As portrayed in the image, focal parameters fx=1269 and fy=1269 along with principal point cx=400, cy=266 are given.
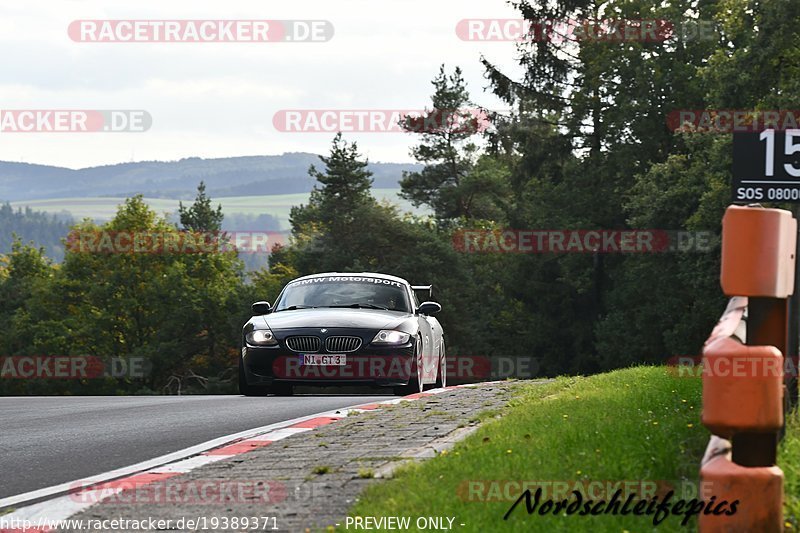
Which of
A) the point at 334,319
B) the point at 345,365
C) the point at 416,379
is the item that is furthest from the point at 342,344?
the point at 416,379

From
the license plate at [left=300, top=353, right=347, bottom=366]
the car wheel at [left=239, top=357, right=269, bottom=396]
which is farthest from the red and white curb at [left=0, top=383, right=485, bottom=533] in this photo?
the car wheel at [left=239, top=357, right=269, bottom=396]

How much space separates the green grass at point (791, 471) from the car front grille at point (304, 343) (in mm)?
8567

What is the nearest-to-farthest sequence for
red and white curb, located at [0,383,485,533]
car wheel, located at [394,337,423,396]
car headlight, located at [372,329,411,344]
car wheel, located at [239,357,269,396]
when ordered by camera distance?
red and white curb, located at [0,383,485,533] → car headlight, located at [372,329,411,344] → car wheel, located at [394,337,423,396] → car wheel, located at [239,357,269,396]

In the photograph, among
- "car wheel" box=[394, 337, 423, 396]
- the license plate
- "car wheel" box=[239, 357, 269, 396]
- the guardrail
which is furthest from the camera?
"car wheel" box=[239, 357, 269, 396]

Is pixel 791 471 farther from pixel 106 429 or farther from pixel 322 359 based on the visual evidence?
pixel 322 359

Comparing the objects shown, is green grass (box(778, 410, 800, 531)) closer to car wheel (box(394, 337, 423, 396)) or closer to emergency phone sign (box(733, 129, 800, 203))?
emergency phone sign (box(733, 129, 800, 203))

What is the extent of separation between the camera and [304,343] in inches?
605

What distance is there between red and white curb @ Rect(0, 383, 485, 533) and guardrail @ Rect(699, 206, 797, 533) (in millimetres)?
3162

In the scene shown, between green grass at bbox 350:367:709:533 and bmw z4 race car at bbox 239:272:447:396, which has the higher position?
green grass at bbox 350:367:709:533

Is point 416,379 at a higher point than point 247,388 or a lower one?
higher

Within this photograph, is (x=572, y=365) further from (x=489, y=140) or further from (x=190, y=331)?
(x=190, y=331)

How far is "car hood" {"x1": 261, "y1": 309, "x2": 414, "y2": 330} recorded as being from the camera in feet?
50.8

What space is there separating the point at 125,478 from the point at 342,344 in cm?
778

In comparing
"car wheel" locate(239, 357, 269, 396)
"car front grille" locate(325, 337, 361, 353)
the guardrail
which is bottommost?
"car wheel" locate(239, 357, 269, 396)
